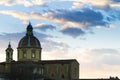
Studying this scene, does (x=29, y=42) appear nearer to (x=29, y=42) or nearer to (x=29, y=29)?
(x=29, y=42)

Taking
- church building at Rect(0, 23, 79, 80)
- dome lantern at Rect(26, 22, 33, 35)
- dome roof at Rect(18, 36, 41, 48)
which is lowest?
church building at Rect(0, 23, 79, 80)

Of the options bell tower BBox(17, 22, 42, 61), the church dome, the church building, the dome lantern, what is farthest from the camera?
the dome lantern

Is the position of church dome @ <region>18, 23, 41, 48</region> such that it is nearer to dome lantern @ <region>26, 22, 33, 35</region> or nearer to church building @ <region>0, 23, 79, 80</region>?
church building @ <region>0, 23, 79, 80</region>

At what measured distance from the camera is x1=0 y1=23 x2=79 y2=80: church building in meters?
101

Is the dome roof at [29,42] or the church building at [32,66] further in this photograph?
the dome roof at [29,42]

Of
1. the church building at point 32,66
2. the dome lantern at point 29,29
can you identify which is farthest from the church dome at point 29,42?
the dome lantern at point 29,29

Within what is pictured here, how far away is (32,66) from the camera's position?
329ft

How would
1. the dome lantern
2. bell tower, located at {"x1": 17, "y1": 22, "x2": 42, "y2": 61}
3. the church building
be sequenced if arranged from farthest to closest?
the dome lantern
bell tower, located at {"x1": 17, "y1": 22, "x2": 42, "y2": 61}
the church building

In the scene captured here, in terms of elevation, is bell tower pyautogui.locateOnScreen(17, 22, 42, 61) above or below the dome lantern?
below

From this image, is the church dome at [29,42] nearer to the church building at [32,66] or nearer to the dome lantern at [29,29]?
the church building at [32,66]

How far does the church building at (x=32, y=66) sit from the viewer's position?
100750 millimetres

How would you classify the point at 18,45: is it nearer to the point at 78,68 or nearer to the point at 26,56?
the point at 26,56

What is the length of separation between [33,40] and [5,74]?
10.4 metres

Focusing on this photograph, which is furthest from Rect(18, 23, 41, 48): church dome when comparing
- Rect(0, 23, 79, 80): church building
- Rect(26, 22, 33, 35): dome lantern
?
Rect(26, 22, 33, 35): dome lantern
